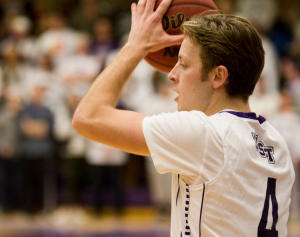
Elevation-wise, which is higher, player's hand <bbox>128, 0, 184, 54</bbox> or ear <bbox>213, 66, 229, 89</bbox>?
player's hand <bbox>128, 0, 184, 54</bbox>

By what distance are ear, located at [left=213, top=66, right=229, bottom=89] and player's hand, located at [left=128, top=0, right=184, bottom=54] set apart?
0.28 metres

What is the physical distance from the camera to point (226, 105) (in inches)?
63.6

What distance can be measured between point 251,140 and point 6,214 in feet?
20.5

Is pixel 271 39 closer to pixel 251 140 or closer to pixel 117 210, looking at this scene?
pixel 117 210

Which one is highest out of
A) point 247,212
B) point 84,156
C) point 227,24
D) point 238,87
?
point 227,24

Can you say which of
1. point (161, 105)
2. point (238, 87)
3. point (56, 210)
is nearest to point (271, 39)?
point (161, 105)

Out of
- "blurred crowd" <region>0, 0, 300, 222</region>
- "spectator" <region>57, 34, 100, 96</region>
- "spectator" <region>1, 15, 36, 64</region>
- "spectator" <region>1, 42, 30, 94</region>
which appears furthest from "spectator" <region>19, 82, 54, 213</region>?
"spectator" <region>1, 15, 36, 64</region>

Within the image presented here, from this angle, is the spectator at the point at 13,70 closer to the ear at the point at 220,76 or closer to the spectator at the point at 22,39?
the spectator at the point at 22,39

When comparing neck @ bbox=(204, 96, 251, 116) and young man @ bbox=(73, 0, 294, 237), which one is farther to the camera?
neck @ bbox=(204, 96, 251, 116)

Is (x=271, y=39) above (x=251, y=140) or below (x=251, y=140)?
above

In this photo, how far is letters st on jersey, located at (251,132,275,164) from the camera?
1.56m

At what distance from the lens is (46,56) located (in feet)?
25.2

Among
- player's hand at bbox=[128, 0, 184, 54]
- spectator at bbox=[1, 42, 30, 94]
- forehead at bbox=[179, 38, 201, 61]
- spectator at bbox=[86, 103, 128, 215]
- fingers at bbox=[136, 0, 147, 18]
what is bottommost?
spectator at bbox=[86, 103, 128, 215]

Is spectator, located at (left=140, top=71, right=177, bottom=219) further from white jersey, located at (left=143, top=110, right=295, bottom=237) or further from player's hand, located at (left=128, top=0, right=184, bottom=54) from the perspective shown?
white jersey, located at (left=143, top=110, right=295, bottom=237)
